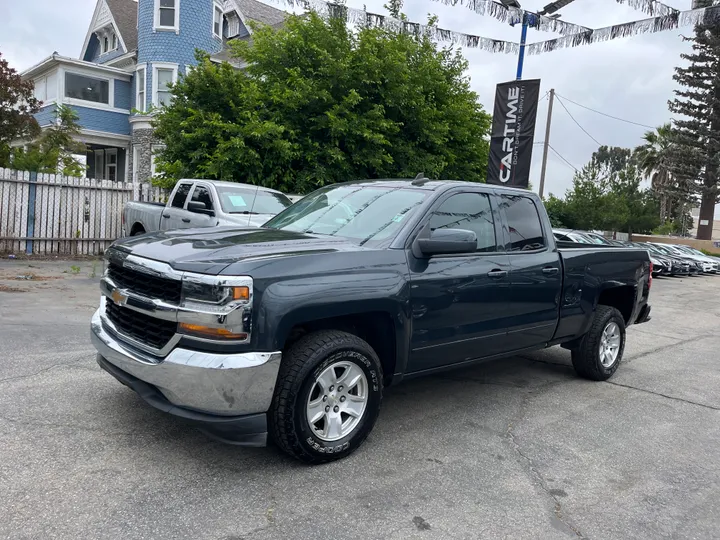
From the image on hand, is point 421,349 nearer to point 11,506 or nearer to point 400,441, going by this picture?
point 400,441

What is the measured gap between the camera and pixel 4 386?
15.2ft

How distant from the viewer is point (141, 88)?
23.3 metres

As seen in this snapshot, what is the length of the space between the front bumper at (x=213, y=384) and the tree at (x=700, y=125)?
44.9 meters

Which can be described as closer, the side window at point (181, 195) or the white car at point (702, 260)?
the side window at point (181, 195)

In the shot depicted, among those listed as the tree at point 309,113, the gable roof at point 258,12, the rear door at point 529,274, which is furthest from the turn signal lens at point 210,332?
the gable roof at point 258,12

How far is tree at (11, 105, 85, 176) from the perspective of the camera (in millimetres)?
13586

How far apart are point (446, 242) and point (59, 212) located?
1257cm

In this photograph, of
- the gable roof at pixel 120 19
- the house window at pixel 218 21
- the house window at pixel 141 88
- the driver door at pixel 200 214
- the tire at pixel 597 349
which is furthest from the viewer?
the gable roof at pixel 120 19

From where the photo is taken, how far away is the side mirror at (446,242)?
13.3 ft

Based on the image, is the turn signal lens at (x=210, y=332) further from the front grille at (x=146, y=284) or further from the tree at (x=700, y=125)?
the tree at (x=700, y=125)

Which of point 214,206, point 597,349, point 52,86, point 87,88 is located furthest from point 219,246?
point 52,86

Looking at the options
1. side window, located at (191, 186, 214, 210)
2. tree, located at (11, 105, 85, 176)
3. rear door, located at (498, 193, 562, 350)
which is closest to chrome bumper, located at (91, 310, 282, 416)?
rear door, located at (498, 193, 562, 350)

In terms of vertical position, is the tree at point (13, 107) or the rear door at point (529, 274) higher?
the tree at point (13, 107)

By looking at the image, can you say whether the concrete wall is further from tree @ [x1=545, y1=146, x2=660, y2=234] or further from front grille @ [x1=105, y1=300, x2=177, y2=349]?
front grille @ [x1=105, y1=300, x2=177, y2=349]
